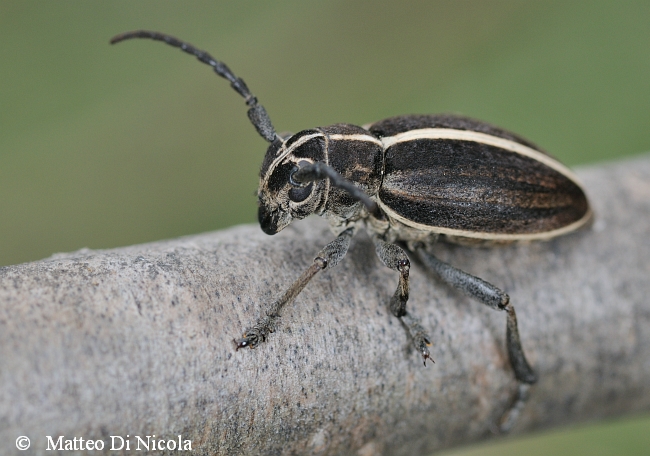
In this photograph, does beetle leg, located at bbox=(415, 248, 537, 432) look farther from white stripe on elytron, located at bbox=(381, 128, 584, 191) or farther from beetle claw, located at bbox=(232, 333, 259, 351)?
beetle claw, located at bbox=(232, 333, 259, 351)

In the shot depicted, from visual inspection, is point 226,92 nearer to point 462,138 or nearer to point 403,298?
point 462,138

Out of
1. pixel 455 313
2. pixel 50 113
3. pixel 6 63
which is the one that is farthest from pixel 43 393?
pixel 6 63

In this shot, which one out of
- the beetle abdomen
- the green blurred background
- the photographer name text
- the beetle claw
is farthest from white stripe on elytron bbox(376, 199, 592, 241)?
the green blurred background

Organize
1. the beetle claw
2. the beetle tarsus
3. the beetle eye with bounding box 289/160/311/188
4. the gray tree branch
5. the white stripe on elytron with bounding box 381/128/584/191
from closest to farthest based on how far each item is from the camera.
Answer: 1. the gray tree branch
2. the beetle claw
3. the beetle tarsus
4. the beetle eye with bounding box 289/160/311/188
5. the white stripe on elytron with bounding box 381/128/584/191

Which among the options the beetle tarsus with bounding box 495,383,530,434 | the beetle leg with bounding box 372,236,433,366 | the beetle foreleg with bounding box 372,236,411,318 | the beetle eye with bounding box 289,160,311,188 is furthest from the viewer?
the beetle eye with bounding box 289,160,311,188

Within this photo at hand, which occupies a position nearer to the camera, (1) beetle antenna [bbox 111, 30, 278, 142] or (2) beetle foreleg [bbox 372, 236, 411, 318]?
(2) beetle foreleg [bbox 372, 236, 411, 318]

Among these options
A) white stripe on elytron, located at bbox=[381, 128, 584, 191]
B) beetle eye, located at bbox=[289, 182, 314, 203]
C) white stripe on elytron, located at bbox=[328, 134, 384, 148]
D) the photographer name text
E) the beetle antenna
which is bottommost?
the photographer name text

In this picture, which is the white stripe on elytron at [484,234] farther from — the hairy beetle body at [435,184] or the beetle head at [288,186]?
the beetle head at [288,186]
